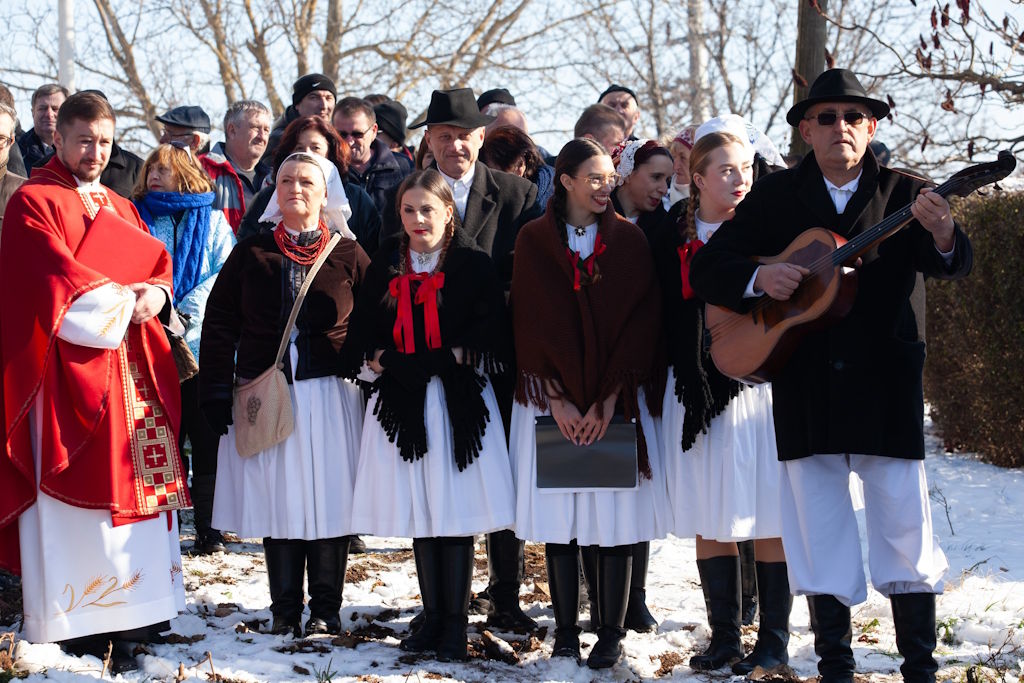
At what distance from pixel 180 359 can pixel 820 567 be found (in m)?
3.19

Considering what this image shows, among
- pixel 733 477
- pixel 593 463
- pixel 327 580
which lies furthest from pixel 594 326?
pixel 327 580

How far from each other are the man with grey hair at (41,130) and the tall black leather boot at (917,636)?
609 centimetres

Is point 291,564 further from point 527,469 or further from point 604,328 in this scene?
point 604,328

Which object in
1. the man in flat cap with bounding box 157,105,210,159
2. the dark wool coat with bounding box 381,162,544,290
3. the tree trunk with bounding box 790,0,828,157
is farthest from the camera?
the tree trunk with bounding box 790,0,828,157

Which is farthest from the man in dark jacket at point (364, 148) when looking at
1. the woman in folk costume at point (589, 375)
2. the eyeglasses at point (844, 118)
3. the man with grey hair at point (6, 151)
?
the eyeglasses at point (844, 118)

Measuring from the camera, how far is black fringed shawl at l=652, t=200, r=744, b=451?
195 inches

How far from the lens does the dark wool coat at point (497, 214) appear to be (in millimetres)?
5711

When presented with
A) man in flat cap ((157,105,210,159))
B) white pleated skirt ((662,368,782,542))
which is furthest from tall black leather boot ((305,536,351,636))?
man in flat cap ((157,105,210,159))

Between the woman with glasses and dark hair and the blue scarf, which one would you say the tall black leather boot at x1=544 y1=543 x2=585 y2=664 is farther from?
the blue scarf

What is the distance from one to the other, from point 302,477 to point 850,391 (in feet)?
7.86

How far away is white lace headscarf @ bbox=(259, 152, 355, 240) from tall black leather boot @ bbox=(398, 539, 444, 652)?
1.52 meters

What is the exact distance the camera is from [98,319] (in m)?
4.77

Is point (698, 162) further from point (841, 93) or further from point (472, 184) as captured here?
point (472, 184)

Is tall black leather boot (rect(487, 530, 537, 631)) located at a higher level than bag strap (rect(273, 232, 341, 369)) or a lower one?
lower
